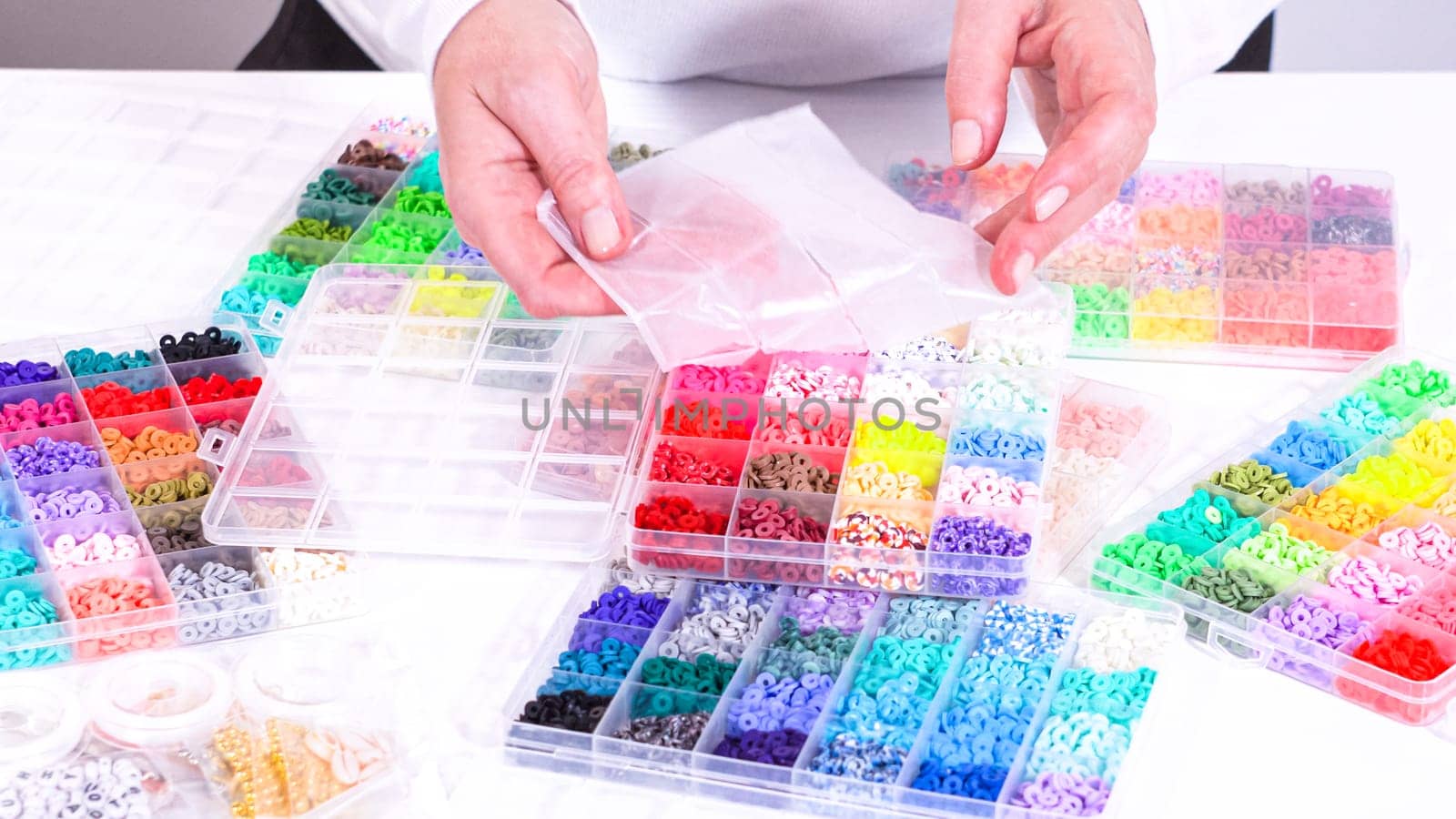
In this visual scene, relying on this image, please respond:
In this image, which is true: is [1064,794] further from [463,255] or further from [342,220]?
[342,220]

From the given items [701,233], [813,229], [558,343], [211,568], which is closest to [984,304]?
[813,229]

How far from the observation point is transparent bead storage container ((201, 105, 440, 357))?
186cm

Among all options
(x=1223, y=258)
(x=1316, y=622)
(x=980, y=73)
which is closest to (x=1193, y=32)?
(x=1223, y=258)

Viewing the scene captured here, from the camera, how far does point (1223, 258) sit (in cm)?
190

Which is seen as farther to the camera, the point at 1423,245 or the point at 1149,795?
the point at 1423,245

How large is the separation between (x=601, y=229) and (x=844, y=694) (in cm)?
51

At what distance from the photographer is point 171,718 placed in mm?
1311

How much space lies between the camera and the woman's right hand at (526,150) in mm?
1501

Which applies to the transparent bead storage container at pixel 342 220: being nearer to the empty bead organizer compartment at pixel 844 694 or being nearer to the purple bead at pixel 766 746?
the empty bead organizer compartment at pixel 844 694

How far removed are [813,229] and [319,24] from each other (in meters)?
1.31

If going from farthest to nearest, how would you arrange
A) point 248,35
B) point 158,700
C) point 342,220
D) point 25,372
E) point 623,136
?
point 248,35 < point 623,136 < point 342,220 < point 25,372 < point 158,700

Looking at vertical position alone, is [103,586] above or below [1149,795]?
above

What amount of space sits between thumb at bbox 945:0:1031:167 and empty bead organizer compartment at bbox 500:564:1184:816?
0.46 meters

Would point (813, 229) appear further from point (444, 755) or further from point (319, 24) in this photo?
point (319, 24)
